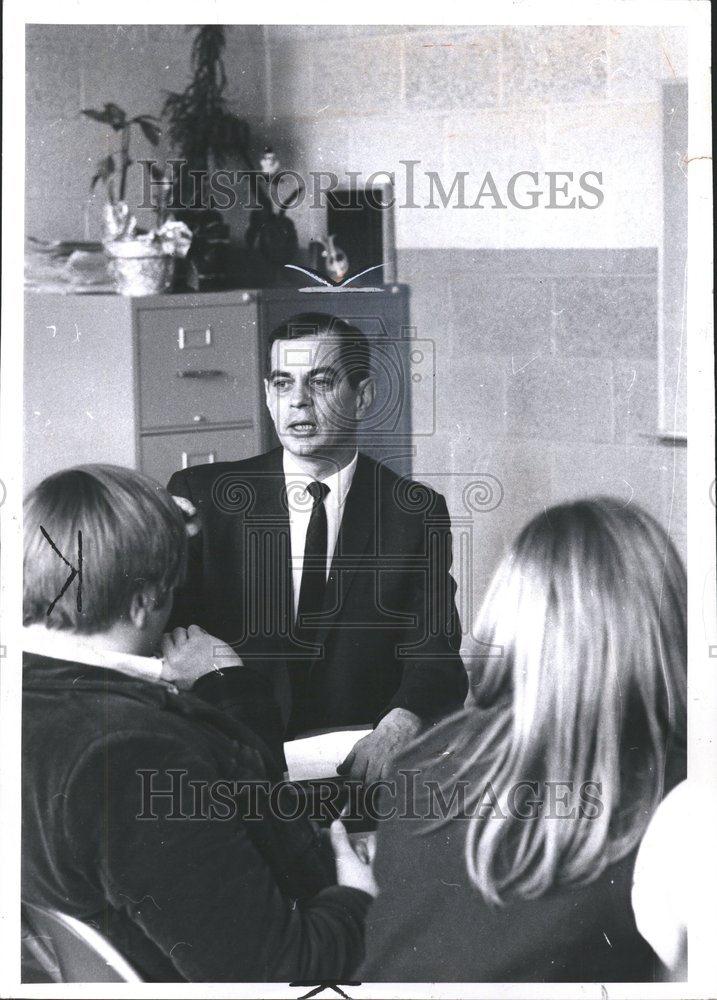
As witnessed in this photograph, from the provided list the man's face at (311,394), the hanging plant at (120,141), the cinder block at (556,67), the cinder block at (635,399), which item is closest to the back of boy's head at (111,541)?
the man's face at (311,394)

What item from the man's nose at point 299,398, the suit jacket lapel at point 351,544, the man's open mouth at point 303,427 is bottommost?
the suit jacket lapel at point 351,544

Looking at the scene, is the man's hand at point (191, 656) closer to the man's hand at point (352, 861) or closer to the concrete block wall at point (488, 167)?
the man's hand at point (352, 861)

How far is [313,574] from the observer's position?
2217mm

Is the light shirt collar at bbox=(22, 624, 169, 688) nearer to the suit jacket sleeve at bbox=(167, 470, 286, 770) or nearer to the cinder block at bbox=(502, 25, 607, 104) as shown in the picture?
the suit jacket sleeve at bbox=(167, 470, 286, 770)

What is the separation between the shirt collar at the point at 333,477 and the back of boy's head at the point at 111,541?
0.59 feet

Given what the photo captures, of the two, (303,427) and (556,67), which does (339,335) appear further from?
(556,67)

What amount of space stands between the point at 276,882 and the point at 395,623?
43 cm

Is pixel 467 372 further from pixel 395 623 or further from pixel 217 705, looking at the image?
pixel 217 705

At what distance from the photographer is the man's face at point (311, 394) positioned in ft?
7.21

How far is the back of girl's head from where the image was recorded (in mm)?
2205

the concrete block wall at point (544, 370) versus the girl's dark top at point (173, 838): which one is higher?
the concrete block wall at point (544, 370)

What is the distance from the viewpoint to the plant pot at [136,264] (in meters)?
2.19

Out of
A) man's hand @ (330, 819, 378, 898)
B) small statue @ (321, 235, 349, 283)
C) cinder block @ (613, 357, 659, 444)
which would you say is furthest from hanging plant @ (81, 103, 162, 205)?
man's hand @ (330, 819, 378, 898)

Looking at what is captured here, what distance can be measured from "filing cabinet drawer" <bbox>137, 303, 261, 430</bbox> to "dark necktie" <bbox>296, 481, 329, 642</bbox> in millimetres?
161
